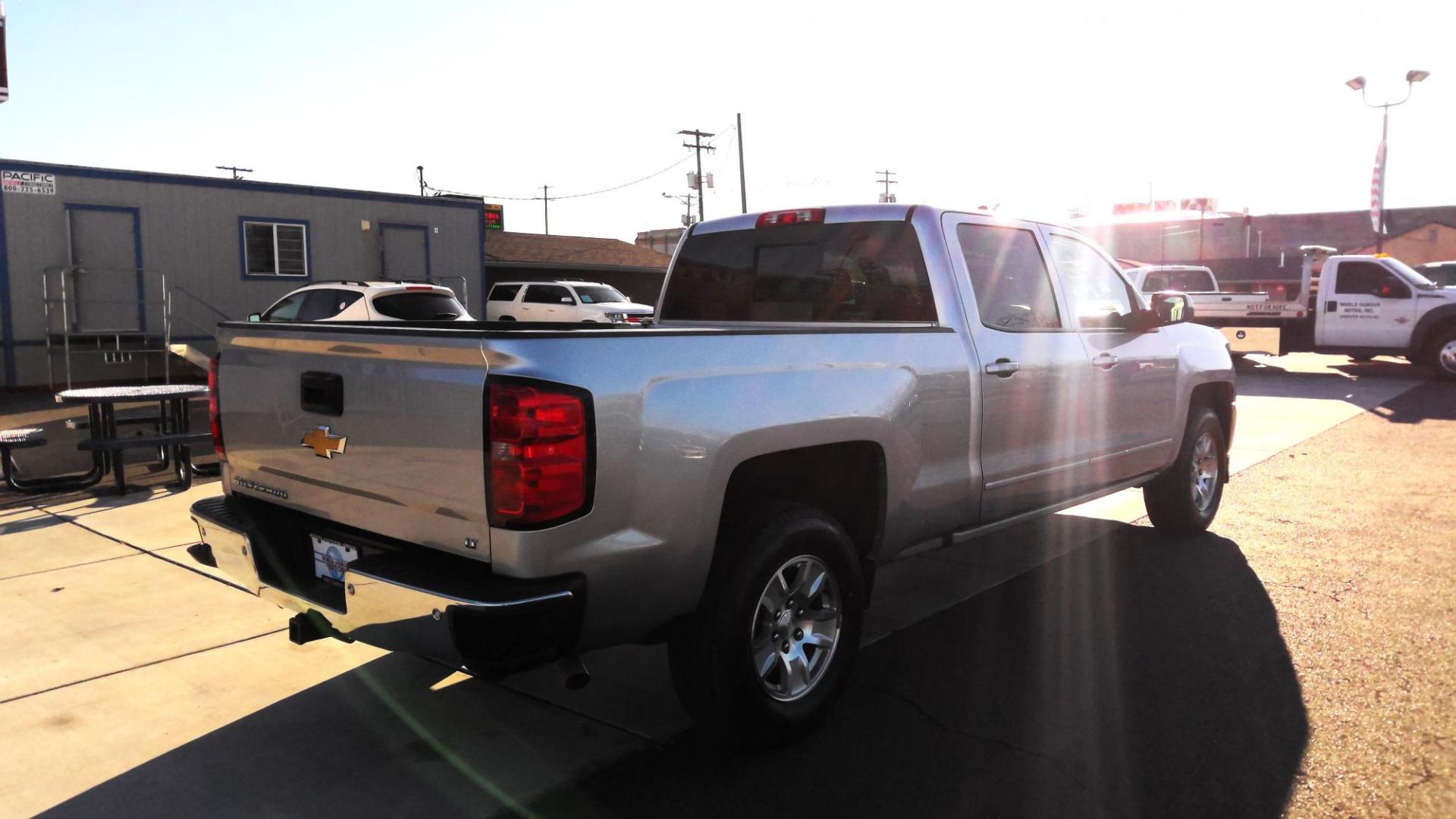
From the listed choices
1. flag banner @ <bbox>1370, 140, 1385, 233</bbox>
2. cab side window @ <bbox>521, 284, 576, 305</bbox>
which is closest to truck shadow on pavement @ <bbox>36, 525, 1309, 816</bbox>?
cab side window @ <bbox>521, 284, 576, 305</bbox>

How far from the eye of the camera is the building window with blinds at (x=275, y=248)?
782 inches

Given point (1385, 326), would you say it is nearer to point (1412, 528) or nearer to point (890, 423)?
point (1412, 528)

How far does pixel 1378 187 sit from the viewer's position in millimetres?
30656

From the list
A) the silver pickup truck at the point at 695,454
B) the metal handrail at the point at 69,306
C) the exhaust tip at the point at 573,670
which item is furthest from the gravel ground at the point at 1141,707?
the metal handrail at the point at 69,306

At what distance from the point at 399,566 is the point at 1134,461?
4156 mm

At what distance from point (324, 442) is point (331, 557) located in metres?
0.40

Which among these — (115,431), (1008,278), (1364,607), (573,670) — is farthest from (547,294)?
(573,670)

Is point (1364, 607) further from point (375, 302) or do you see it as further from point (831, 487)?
point (375, 302)

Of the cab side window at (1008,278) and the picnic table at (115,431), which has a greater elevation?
the cab side window at (1008,278)

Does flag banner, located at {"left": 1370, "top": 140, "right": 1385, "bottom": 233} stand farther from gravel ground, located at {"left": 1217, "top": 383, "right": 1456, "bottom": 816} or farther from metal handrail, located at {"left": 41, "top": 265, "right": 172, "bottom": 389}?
metal handrail, located at {"left": 41, "top": 265, "right": 172, "bottom": 389}

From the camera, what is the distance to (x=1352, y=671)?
4.20 m

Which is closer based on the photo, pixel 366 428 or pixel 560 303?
pixel 366 428

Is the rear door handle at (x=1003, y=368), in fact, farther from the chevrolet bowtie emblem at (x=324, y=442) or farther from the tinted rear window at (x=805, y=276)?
the chevrolet bowtie emblem at (x=324, y=442)

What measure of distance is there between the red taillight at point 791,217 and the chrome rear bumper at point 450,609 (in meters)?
2.58
